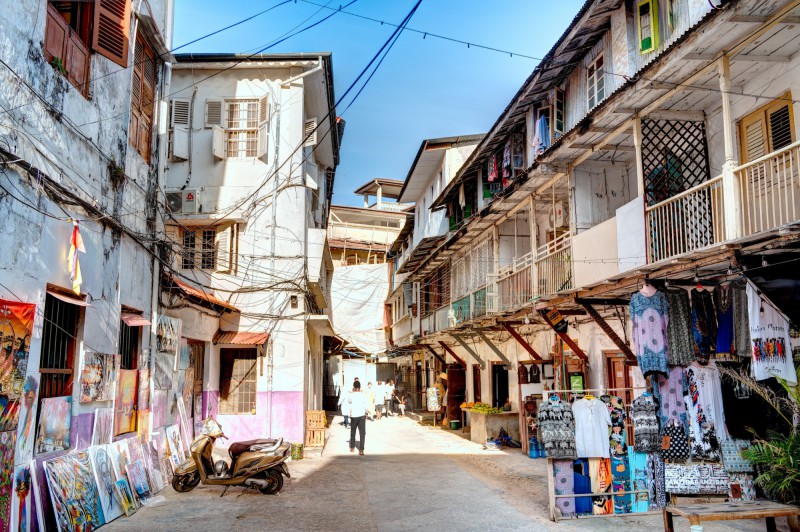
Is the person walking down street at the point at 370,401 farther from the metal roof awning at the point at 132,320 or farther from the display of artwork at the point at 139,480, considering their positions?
the metal roof awning at the point at 132,320

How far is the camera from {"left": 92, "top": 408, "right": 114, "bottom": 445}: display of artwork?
8.98 meters

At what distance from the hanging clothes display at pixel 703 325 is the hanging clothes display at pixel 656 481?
1499mm

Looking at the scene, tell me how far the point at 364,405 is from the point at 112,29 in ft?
35.3

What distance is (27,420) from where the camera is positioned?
698 centimetres

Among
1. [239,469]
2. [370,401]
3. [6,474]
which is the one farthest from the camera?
[370,401]

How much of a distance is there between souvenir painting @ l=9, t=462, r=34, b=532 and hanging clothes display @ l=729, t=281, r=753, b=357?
331 inches

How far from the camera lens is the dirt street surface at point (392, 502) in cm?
871

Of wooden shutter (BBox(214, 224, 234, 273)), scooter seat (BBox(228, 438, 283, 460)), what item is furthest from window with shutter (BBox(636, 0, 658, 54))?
wooden shutter (BBox(214, 224, 234, 273))

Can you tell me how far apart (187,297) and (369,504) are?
5489 mm

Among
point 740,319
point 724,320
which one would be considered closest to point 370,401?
point 724,320

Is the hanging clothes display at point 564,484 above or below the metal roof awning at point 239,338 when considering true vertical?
below

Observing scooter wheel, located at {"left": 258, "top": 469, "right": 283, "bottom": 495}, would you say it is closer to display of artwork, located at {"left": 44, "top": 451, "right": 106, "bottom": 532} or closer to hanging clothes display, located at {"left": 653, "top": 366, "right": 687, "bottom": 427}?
display of artwork, located at {"left": 44, "top": 451, "right": 106, "bottom": 532}

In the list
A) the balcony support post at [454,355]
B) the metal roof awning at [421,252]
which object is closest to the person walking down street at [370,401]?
the balcony support post at [454,355]

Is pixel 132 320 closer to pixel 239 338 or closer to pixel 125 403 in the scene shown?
pixel 125 403
